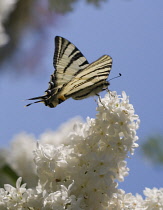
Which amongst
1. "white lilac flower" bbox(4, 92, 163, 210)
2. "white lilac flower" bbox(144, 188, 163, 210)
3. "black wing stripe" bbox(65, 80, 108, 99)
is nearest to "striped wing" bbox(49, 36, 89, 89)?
"black wing stripe" bbox(65, 80, 108, 99)

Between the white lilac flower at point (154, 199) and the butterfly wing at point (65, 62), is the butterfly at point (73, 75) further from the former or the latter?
the white lilac flower at point (154, 199)

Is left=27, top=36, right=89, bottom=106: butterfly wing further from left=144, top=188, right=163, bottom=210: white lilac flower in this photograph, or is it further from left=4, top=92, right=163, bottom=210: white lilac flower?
left=144, top=188, right=163, bottom=210: white lilac flower

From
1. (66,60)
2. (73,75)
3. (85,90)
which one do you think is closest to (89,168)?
(85,90)

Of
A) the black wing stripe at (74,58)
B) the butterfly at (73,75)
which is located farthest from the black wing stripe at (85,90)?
the black wing stripe at (74,58)

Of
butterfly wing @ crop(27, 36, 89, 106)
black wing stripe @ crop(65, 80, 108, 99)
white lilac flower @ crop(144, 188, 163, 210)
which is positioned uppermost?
butterfly wing @ crop(27, 36, 89, 106)

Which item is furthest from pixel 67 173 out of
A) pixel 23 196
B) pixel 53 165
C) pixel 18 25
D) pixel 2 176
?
pixel 18 25

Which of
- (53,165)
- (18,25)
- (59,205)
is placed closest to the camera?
(59,205)

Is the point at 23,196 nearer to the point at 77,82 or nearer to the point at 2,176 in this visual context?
the point at 2,176
